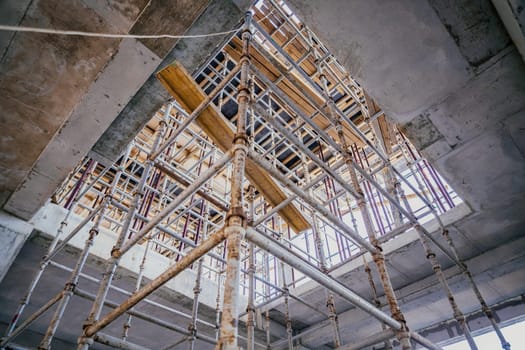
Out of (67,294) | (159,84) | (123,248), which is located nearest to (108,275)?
(123,248)

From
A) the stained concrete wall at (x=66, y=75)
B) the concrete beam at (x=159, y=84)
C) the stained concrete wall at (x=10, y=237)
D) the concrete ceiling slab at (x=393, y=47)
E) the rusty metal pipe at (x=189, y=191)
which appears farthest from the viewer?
the stained concrete wall at (x=10, y=237)

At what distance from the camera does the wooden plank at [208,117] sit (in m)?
3.77

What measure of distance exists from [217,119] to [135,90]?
3.77ft

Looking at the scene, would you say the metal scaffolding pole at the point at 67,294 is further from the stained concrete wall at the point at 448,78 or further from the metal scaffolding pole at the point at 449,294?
the metal scaffolding pole at the point at 449,294

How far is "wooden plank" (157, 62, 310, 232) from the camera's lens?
3.77 meters

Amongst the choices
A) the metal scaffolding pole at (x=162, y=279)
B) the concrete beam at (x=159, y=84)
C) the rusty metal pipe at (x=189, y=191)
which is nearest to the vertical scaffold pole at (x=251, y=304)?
the rusty metal pipe at (x=189, y=191)

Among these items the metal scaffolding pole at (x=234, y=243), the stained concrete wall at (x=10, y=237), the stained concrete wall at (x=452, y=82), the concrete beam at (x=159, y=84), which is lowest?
the metal scaffolding pole at (x=234, y=243)

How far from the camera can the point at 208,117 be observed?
12.8 ft

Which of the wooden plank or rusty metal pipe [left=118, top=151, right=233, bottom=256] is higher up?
the wooden plank

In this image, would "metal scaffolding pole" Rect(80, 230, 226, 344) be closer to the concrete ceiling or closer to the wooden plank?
the wooden plank

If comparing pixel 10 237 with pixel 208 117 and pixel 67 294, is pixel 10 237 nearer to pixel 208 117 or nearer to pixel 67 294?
pixel 67 294

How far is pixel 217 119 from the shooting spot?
12.8 feet

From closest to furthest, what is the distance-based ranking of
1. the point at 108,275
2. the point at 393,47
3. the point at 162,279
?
the point at 162,279 < the point at 108,275 < the point at 393,47

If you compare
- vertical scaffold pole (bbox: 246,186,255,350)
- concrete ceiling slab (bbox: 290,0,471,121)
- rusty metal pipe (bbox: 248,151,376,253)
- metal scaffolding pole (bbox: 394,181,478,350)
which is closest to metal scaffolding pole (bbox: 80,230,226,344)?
rusty metal pipe (bbox: 248,151,376,253)
